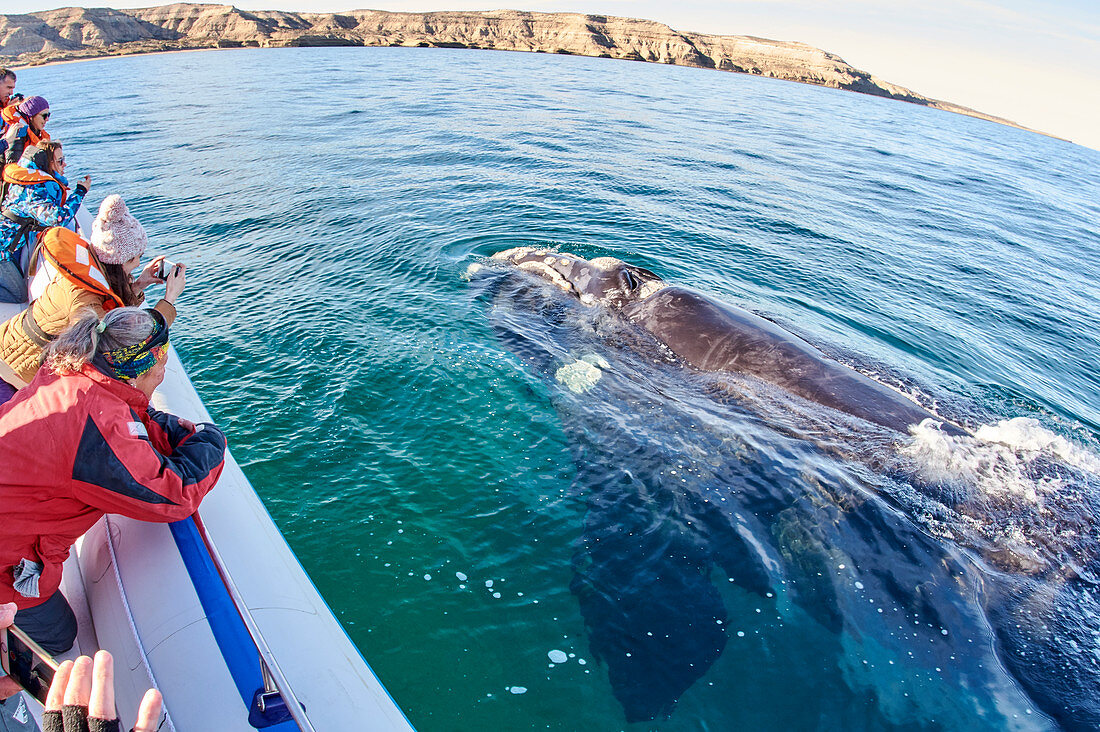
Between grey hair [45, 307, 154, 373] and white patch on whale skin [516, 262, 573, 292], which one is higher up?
grey hair [45, 307, 154, 373]

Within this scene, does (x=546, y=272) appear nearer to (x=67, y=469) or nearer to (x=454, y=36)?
(x=67, y=469)

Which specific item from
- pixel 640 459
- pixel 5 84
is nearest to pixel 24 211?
pixel 5 84

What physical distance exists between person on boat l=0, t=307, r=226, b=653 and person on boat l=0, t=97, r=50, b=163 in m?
8.15

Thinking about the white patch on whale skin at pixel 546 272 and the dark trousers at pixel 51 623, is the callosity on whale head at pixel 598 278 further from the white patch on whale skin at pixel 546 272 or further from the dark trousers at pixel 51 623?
the dark trousers at pixel 51 623

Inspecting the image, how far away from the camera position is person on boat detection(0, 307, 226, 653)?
124 inches

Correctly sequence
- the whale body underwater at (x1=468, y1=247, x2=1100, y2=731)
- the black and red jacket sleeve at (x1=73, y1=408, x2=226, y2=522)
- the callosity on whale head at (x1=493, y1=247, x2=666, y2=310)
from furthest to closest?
the callosity on whale head at (x1=493, y1=247, x2=666, y2=310)
the whale body underwater at (x1=468, y1=247, x2=1100, y2=731)
the black and red jacket sleeve at (x1=73, y1=408, x2=226, y2=522)

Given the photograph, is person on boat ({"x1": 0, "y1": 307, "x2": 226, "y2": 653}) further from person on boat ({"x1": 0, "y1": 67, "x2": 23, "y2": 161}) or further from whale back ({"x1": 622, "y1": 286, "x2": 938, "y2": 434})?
person on boat ({"x1": 0, "y1": 67, "x2": 23, "y2": 161})

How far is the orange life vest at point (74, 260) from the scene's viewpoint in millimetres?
4859

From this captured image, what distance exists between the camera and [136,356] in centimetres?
379

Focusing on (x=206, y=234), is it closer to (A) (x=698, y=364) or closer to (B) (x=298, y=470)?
(B) (x=298, y=470)

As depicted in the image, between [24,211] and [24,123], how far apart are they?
2507 millimetres

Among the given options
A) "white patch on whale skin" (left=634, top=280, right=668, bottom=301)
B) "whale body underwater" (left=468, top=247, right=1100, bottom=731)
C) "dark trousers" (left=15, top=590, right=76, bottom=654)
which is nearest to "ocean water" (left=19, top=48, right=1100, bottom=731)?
"whale body underwater" (left=468, top=247, right=1100, bottom=731)

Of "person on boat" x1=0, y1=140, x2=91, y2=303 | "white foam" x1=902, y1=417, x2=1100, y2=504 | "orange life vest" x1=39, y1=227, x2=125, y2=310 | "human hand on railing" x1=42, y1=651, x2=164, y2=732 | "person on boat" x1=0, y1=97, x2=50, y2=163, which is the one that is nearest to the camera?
"human hand on railing" x1=42, y1=651, x2=164, y2=732

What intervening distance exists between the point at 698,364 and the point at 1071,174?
61.2 m
